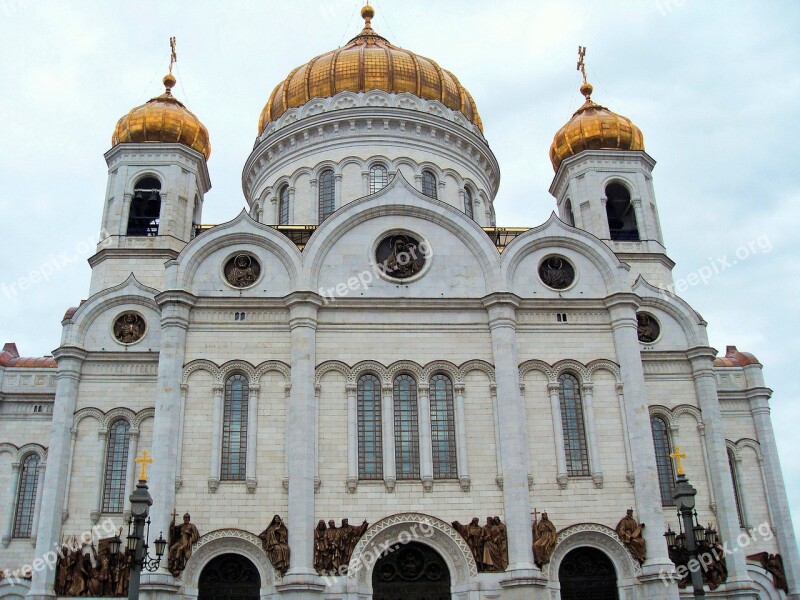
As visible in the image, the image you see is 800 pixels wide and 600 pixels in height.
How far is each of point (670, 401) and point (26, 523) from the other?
20140 mm

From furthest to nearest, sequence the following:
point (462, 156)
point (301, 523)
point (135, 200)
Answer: point (462, 156), point (135, 200), point (301, 523)

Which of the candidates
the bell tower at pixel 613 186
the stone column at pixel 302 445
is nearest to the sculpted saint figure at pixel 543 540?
the stone column at pixel 302 445

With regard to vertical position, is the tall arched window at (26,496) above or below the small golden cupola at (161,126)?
below

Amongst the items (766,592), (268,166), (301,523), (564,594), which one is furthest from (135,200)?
(766,592)

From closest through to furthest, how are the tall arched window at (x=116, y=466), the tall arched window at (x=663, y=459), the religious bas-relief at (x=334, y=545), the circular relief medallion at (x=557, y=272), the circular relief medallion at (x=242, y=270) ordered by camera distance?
the religious bas-relief at (x=334, y=545) < the tall arched window at (x=116, y=466) < the circular relief medallion at (x=242, y=270) < the tall arched window at (x=663, y=459) < the circular relief medallion at (x=557, y=272)

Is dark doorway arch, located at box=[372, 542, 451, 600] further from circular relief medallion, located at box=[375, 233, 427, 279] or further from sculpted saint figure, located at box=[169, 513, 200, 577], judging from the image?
circular relief medallion, located at box=[375, 233, 427, 279]

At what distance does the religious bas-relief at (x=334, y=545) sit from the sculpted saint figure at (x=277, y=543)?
740 millimetres

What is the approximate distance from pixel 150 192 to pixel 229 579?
13.7 metres

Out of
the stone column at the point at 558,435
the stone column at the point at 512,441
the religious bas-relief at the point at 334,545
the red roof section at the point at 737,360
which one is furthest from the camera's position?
the red roof section at the point at 737,360

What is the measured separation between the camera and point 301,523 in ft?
65.8

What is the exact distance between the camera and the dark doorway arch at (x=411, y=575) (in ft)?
67.1

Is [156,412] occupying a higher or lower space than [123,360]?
lower

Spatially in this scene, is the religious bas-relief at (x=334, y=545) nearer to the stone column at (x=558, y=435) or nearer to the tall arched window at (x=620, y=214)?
the stone column at (x=558, y=435)

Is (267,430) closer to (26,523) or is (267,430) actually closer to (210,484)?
(210,484)
